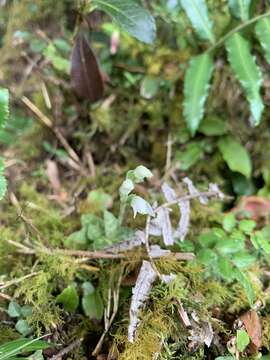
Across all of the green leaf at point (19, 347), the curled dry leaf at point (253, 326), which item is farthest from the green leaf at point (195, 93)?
the green leaf at point (19, 347)

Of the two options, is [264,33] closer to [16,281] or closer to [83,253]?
[83,253]

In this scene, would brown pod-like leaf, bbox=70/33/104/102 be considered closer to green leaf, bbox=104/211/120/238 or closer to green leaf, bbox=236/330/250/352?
green leaf, bbox=104/211/120/238

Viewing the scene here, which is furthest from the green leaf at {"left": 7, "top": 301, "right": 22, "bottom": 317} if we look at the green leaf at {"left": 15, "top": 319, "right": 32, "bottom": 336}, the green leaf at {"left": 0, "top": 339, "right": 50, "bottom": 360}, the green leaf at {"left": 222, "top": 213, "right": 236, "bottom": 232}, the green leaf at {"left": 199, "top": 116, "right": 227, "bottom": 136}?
the green leaf at {"left": 199, "top": 116, "right": 227, "bottom": 136}

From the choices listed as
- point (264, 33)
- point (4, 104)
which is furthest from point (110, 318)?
point (264, 33)

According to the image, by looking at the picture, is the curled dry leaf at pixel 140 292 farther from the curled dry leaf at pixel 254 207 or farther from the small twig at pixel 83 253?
the curled dry leaf at pixel 254 207

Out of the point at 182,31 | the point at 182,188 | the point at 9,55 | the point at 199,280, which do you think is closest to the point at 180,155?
the point at 182,188

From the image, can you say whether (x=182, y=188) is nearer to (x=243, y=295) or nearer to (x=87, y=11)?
(x=243, y=295)
